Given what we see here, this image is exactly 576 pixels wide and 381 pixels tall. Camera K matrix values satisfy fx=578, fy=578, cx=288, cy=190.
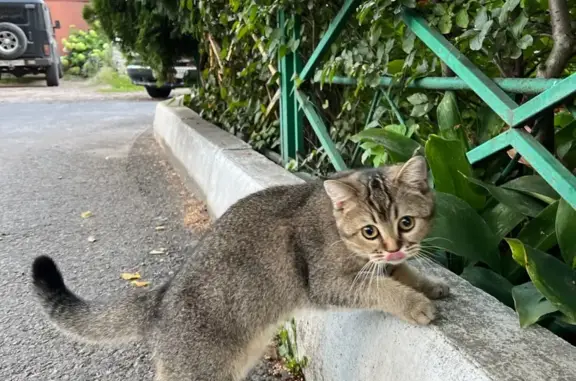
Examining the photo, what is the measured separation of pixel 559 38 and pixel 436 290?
1.23m

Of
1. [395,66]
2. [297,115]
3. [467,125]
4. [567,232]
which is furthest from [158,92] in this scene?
[567,232]

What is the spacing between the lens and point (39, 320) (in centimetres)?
355

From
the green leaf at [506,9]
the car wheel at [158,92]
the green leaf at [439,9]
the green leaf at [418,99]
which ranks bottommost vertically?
the car wheel at [158,92]

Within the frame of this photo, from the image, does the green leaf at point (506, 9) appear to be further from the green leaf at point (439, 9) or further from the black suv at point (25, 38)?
the black suv at point (25, 38)

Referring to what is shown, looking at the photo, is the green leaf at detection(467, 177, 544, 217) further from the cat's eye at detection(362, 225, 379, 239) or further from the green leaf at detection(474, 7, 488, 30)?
the green leaf at detection(474, 7, 488, 30)

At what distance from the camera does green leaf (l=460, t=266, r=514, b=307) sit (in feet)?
7.72

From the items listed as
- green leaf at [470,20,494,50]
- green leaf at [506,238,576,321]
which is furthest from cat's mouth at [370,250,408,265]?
green leaf at [470,20,494,50]

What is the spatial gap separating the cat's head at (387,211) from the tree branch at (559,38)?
0.84m

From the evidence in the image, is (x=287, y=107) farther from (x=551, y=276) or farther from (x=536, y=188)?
(x=551, y=276)

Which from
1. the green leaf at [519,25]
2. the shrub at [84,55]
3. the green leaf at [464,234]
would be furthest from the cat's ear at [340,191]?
the shrub at [84,55]

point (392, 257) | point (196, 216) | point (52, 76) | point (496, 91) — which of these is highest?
point (496, 91)

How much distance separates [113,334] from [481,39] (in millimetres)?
2119

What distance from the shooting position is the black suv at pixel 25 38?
1891 centimetres

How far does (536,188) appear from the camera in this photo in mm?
2504
